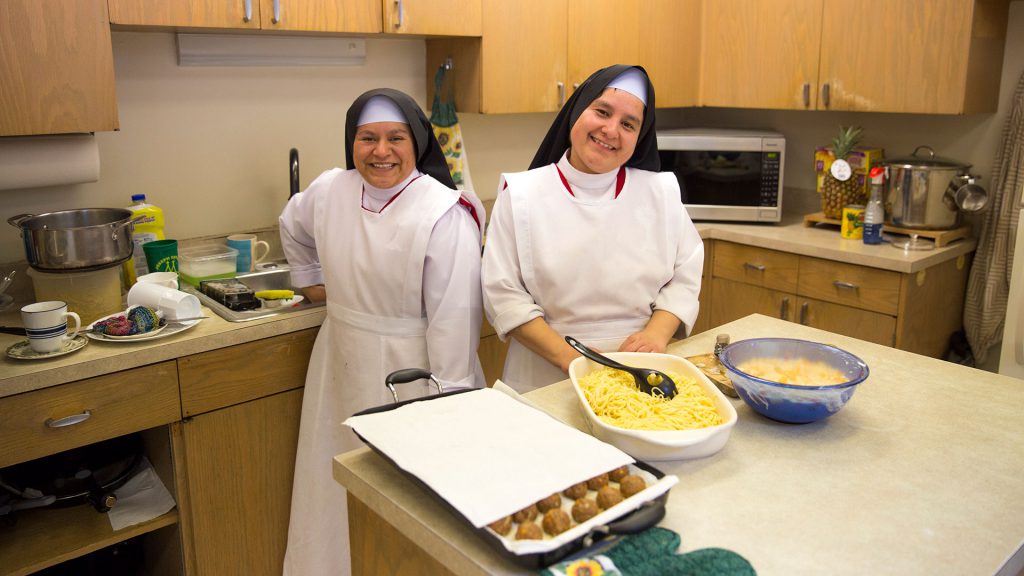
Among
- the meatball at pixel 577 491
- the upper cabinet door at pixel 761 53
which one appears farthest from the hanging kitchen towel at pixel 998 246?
the meatball at pixel 577 491

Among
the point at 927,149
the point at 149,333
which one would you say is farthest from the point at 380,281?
the point at 927,149

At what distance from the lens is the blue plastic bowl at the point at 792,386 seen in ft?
4.40

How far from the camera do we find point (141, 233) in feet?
7.63

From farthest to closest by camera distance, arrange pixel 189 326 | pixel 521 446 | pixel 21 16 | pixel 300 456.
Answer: pixel 300 456 → pixel 189 326 → pixel 21 16 → pixel 521 446

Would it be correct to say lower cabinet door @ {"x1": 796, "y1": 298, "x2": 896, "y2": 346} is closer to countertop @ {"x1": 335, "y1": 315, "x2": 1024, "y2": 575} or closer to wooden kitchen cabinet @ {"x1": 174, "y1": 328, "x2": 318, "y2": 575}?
countertop @ {"x1": 335, "y1": 315, "x2": 1024, "y2": 575}

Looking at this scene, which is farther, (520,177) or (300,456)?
(300,456)

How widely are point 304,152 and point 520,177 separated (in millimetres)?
1153

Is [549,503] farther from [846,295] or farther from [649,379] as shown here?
[846,295]

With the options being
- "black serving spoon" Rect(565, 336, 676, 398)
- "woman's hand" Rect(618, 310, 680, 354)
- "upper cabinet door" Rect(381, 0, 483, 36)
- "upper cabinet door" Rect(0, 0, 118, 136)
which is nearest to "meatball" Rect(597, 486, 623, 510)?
"black serving spoon" Rect(565, 336, 676, 398)

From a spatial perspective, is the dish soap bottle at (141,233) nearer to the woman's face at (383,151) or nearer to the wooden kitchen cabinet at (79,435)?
the wooden kitchen cabinet at (79,435)

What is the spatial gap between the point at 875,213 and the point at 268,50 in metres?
2.15

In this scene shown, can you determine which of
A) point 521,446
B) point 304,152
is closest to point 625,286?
point 521,446

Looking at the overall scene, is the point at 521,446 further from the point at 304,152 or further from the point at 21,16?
the point at 304,152

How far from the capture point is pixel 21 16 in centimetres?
185
